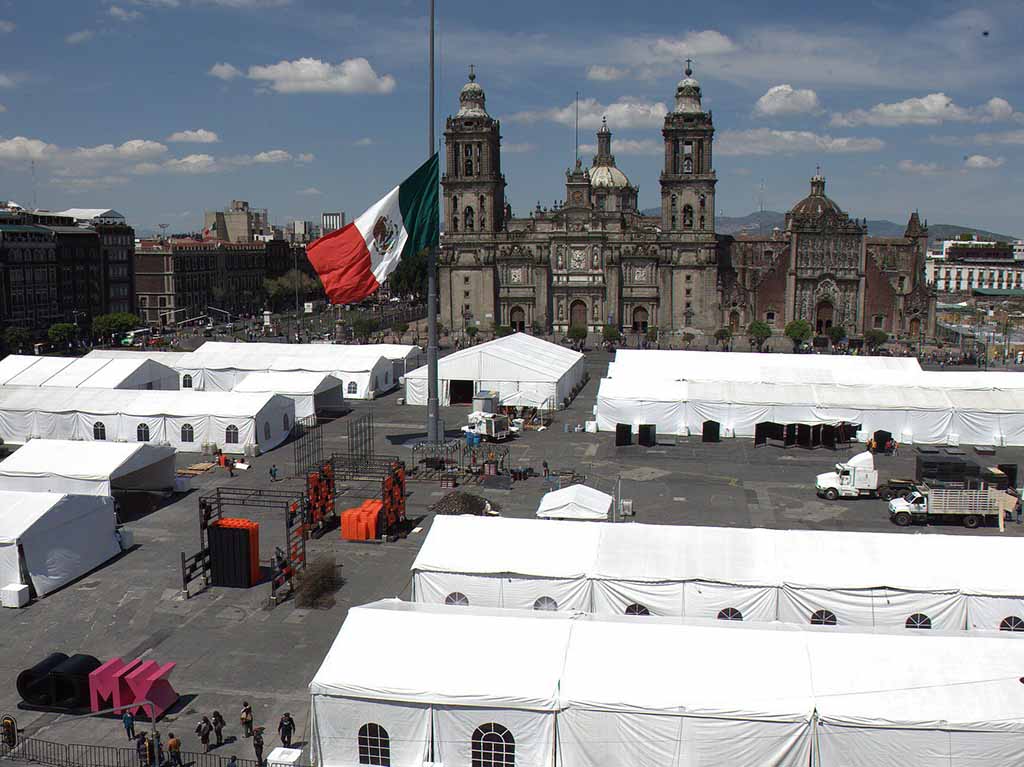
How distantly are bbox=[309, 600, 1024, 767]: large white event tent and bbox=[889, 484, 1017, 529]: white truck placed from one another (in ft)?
46.9

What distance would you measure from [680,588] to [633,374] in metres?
32.7

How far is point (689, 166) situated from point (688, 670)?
86.9 m

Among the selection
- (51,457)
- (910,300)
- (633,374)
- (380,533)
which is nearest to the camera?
(380,533)

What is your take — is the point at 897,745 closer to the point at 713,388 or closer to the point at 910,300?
the point at 713,388

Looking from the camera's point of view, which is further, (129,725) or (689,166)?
(689,166)

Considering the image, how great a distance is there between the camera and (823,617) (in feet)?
69.3

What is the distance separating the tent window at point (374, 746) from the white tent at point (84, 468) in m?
17.8

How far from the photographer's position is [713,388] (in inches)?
1852

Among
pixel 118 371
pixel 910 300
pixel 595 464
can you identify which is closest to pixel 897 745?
pixel 595 464

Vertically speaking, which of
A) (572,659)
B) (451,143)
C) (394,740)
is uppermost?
(451,143)

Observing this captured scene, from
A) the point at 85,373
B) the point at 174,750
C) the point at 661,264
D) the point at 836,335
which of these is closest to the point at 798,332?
the point at 836,335

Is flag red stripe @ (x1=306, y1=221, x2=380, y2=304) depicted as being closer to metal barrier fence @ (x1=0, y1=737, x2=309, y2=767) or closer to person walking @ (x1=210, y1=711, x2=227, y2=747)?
person walking @ (x1=210, y1=711, x2=227, y2=747)

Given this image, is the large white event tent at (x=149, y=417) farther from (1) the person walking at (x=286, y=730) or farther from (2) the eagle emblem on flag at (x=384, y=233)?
(1) the person walking at (x=286, y=730)

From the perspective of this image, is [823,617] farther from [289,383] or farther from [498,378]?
[289,383]
